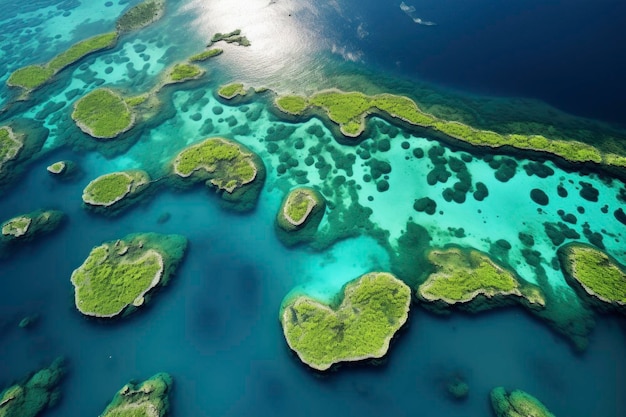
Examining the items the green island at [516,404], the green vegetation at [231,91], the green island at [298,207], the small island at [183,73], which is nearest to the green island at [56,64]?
the small island at [183,73]

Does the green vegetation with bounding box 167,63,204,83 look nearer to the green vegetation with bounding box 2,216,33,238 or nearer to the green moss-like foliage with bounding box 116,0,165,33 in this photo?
the green moss-like foliage with bounding box 116,0,165,33

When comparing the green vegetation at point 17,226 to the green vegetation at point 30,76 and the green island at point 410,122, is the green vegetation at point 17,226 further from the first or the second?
the green island at point 410,122

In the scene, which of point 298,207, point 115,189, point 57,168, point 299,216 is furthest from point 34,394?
point 298,207

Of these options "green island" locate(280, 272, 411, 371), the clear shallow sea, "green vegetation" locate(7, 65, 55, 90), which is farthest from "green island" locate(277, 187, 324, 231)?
"green vegetation" locate(7, 65, 55, 90)

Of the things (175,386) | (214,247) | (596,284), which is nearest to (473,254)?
(596,284)

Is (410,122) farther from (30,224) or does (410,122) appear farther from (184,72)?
(30,224)

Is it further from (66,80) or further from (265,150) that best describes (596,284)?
(66,80)
